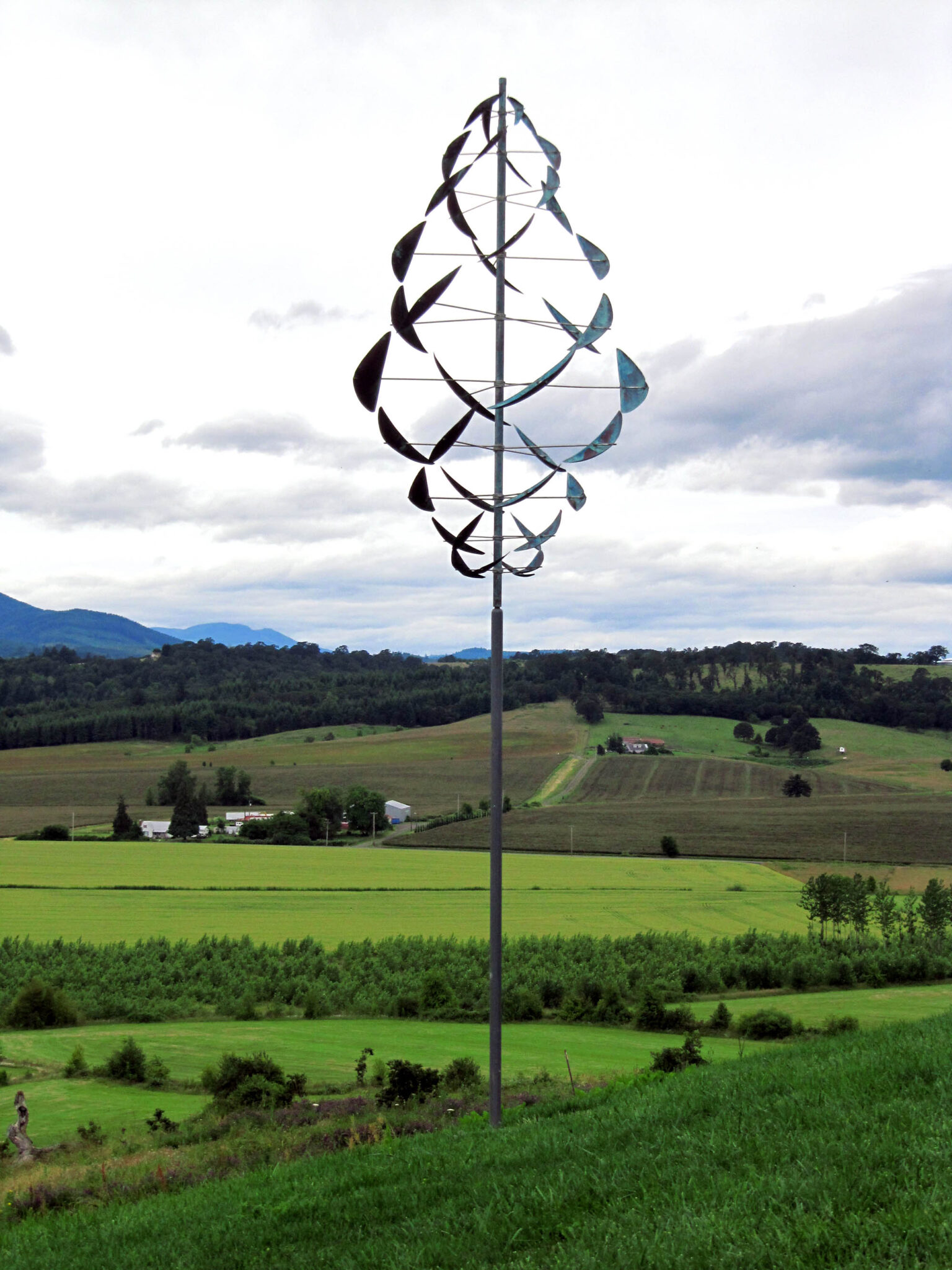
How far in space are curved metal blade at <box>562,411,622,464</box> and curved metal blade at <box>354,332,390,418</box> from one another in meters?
2.28

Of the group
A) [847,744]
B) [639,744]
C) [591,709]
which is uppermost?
[591,709]

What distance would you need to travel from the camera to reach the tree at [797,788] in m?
103

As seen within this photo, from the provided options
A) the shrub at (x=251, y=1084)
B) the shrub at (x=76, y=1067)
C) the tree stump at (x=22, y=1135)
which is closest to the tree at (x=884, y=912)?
the shrub at (x=251, y=1084)

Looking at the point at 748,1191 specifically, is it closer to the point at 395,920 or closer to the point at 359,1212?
the point at 359,1212

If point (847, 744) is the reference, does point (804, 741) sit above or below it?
above

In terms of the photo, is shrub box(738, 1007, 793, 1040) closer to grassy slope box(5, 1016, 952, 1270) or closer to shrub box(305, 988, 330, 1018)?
shrub box(305, 988, 330, 1018)

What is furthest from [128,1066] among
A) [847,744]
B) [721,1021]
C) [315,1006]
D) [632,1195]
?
[847,744]

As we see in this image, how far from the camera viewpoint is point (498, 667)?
439 inches

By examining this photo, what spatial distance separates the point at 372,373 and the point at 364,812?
305 ft

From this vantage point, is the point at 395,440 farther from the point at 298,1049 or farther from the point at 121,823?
the point at 121,823

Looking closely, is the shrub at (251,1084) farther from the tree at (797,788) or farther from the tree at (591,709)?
Result: the tree at (591,709)

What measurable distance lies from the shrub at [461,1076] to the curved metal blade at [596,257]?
14149mm

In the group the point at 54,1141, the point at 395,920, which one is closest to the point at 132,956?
the point at 395,920

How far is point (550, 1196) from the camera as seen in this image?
6934mm
